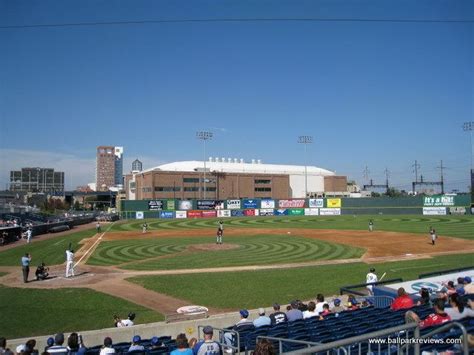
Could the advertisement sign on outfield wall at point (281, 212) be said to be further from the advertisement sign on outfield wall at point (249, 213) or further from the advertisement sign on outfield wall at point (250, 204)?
the advertisement sign on outfield wall at point (249, 213)

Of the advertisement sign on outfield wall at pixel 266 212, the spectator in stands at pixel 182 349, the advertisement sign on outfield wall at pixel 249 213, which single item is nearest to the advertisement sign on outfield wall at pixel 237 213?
the advertisement sign on outfield wall at pixel 249 213

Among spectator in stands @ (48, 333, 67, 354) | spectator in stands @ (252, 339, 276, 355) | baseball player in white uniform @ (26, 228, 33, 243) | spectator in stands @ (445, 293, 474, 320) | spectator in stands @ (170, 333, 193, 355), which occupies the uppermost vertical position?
spectator in stands @ (252, 339, 276, 355)

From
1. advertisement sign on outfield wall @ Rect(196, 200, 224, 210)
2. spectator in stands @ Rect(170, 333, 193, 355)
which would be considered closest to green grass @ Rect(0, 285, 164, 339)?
spectator in stands @ Rect(170, 333, 193, 355)

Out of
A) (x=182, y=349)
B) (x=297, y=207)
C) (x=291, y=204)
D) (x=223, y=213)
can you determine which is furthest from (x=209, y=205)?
(x=182, y=349)

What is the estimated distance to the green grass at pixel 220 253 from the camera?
2847 cm

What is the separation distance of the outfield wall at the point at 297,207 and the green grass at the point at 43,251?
31.1 meters

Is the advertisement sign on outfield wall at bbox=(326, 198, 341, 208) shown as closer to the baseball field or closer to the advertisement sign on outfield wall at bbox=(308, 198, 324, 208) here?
the advertisement sign on outfield wall at bbox=(308, 198, 324, 208)

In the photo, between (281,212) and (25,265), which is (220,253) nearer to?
(25,265)

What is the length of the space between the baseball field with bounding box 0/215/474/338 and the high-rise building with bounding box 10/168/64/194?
5174 inches

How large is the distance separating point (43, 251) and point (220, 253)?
48.0 feet

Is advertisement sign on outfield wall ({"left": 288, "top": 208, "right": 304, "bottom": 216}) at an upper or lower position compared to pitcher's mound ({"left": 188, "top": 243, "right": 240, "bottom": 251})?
upper

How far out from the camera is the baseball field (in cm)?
1716

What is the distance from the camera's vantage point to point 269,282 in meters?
21.9

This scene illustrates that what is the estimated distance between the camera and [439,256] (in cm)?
2989
